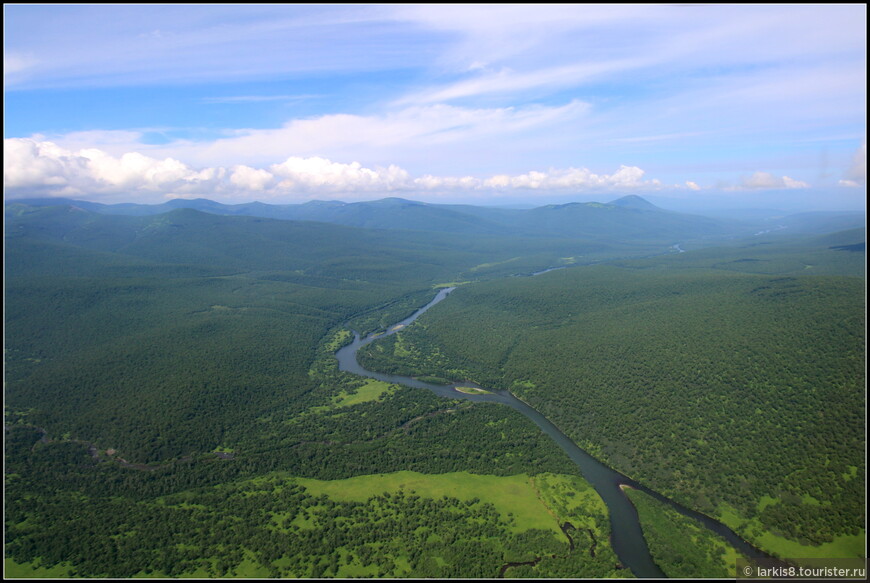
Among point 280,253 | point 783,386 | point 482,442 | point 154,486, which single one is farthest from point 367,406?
point 280,253

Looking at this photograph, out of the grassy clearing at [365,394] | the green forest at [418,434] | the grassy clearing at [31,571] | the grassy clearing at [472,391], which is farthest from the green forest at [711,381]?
the grassy clearing at [31,571]

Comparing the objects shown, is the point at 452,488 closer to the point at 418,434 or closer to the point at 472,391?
the point at 418,434

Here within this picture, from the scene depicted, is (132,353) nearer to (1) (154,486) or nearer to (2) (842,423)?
(1) (154,486)

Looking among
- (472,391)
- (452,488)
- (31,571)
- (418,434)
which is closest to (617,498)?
(452,488)

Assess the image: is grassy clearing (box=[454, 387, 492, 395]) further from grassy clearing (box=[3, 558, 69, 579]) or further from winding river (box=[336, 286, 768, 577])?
grassy clearing (box=[3, 558, 69, 579])

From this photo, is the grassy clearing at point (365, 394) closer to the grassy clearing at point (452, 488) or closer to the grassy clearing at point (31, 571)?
the grassy clearing at point (452, 488)

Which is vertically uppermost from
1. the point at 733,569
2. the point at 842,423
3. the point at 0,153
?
the point at 0,153

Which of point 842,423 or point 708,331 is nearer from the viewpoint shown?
point 842,423
